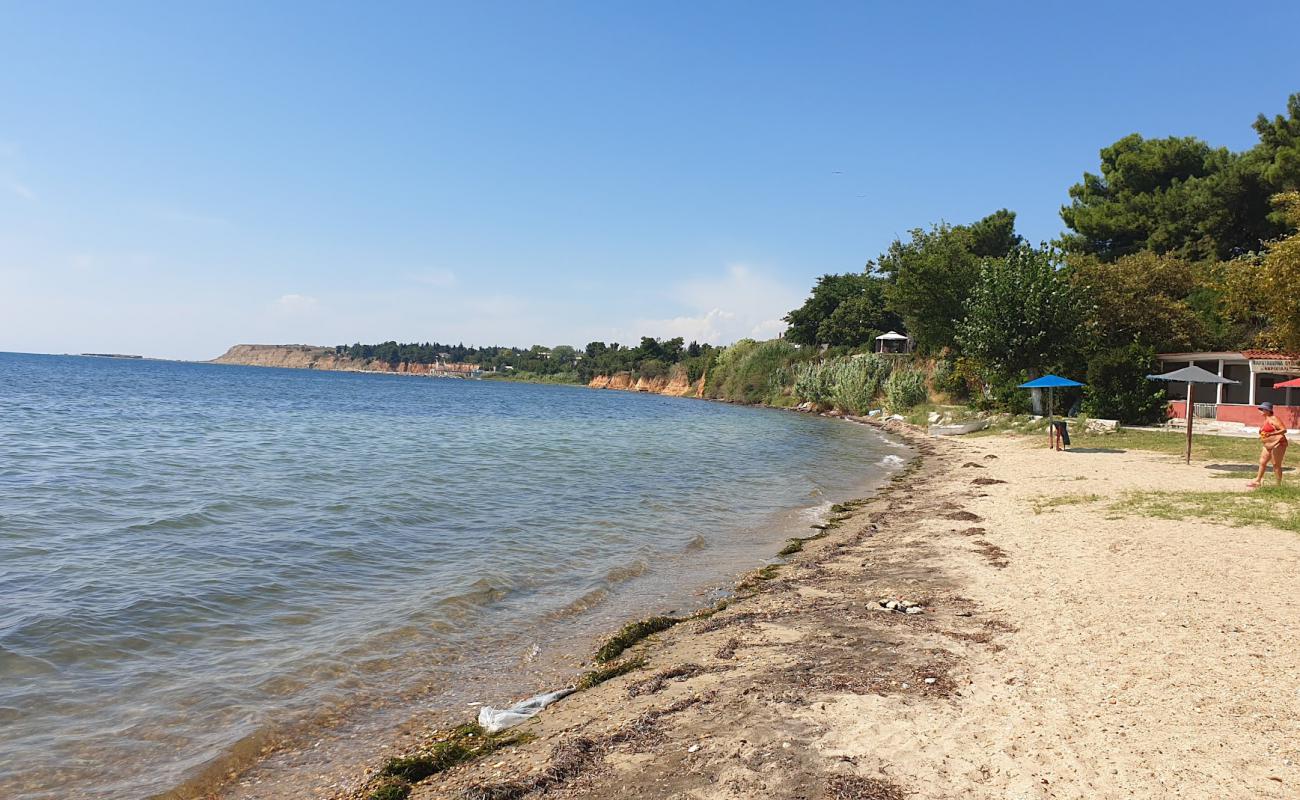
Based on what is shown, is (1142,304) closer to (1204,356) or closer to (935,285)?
(1204,356)

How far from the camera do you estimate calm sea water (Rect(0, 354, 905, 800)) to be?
5820 mm

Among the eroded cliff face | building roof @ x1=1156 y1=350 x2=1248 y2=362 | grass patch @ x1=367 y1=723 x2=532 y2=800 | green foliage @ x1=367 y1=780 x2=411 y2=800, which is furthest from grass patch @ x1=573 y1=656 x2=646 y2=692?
the eroded cliff face

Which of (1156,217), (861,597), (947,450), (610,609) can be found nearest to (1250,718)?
(861,597)

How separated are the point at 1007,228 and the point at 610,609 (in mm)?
56976

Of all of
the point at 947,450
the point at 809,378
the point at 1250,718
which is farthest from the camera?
the point at 809,378

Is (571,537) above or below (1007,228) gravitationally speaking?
below

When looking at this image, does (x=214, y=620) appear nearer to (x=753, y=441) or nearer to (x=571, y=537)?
(x=571, y=537)

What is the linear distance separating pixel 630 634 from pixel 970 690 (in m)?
3.46

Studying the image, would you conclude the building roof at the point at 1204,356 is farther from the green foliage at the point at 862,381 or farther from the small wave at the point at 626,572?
the small wave at the point at 626,572

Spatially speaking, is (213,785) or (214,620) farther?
(214,620)

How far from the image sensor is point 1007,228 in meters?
55.2

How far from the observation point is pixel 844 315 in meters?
67.7

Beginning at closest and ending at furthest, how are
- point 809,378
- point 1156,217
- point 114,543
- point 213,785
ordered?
point 213,785
point 114,543
point 1156,217
point 809,378

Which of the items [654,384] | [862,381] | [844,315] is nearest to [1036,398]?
[862,381]
